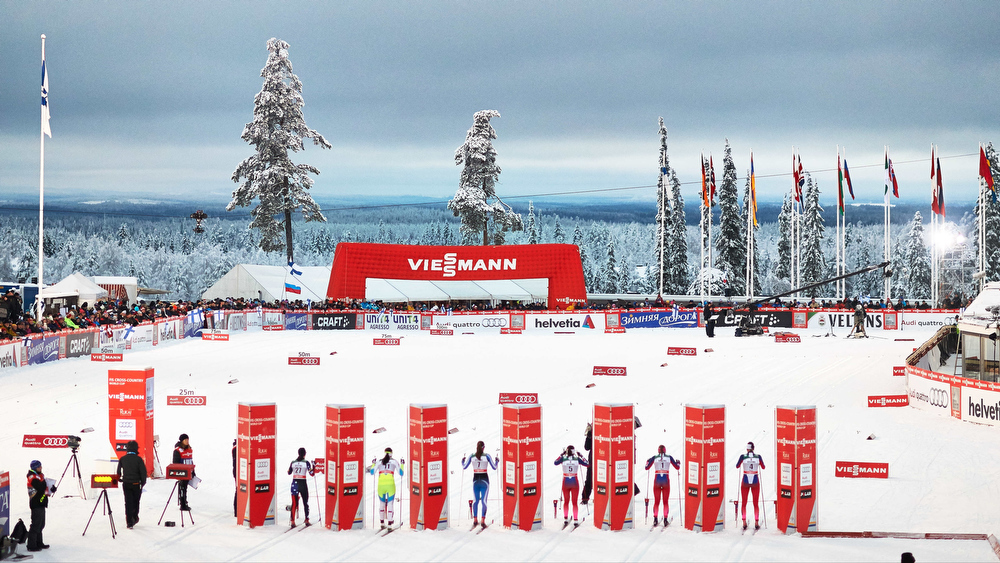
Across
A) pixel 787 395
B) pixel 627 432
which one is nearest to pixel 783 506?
pixel 627 432

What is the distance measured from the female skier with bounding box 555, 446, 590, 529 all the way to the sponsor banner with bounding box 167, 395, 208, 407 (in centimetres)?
1260

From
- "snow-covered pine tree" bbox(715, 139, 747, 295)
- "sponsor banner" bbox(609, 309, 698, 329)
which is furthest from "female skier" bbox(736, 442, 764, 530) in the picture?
"snow-covered pine tree" bbox(715, 139, 747, 295)

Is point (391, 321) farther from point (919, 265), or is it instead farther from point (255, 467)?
point (919, 265)

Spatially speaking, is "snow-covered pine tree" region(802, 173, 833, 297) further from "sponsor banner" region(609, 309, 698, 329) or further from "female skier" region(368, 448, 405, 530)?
"female skier" region(368, 448, 405, 530)

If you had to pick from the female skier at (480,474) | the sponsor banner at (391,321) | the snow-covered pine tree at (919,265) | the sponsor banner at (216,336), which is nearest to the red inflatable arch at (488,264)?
the sponsor banner at (391,321)

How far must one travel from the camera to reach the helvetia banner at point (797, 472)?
1358cm

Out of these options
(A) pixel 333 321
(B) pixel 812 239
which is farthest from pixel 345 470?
(B) pixel 812 239

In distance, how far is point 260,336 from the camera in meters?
43.2

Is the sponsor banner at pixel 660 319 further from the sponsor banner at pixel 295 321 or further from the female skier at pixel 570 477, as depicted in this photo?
the female skier at pixel 570 477

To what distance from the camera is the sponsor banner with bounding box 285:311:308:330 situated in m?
47.7

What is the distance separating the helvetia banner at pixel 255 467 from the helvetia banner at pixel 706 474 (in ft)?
21.3

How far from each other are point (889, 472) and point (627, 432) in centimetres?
687

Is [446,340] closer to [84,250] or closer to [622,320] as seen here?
[622,320]

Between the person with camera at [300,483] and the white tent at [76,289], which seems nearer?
the person with camera at [300,483]
